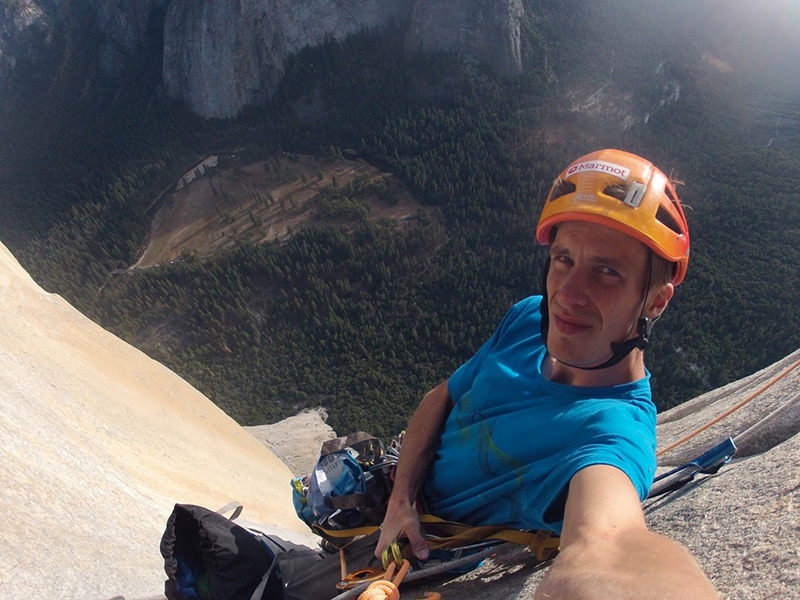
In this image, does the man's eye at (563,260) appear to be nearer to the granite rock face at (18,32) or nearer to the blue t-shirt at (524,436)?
the blue t-shirt at (524,436)


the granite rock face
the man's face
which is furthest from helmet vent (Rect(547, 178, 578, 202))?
the granite rock face

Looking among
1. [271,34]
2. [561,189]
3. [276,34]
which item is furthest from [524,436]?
[271,34]

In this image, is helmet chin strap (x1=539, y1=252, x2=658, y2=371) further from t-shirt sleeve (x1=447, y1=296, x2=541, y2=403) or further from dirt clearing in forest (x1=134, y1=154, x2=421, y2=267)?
dirt clearing in forest (x1=134, y1=154, x2=421, y2=267)

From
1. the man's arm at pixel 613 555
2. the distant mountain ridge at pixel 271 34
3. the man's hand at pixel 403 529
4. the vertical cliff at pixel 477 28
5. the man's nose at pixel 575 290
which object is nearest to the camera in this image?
the man's arm at pixel 613 555

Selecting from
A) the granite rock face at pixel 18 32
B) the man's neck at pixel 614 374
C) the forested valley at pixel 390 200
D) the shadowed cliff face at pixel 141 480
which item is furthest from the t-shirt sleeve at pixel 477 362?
the granite rock face at pixel 18 32

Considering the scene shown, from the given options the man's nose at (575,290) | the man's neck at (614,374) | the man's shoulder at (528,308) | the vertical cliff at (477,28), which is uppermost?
the man's nose at (575,290)

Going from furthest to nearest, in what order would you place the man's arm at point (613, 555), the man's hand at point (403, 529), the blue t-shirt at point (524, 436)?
1. the man's hand at point (403, 529)
2. the blue t-shirt at point (524, 436)
3. the man's arm at point (613, 555)

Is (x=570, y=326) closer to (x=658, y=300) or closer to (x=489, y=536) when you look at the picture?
(x=658, y=300)
